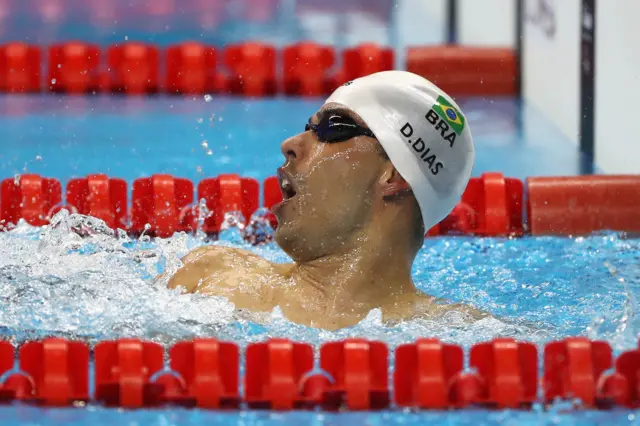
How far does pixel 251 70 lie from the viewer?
665 centimetres

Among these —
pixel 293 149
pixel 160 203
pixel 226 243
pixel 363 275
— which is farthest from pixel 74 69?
pixel 363 275

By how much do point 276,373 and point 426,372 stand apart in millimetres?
333

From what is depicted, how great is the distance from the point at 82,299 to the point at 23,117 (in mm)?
3145

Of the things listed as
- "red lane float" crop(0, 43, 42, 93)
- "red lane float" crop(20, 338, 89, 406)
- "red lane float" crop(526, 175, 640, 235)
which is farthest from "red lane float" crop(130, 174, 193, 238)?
"red lane float" crop(0, 43, 42, 93)

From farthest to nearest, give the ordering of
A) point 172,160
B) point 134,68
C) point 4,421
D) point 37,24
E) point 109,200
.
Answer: point 37,24 → point 134,68 → point 172,160 → point 109,200 → point 4,421

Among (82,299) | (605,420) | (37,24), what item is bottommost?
(605,420)

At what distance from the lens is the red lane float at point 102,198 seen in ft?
14.1

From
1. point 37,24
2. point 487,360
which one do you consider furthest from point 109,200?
point 37,24

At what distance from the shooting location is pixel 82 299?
3096 millimetres

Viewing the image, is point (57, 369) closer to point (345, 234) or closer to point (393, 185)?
point (345, 234)

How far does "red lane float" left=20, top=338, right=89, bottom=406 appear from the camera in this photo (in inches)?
110

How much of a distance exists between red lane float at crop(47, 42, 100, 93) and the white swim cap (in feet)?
12.6

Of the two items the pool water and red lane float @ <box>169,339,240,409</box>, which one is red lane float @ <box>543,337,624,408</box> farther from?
red lane float @ <box>169,339,240,409</box>

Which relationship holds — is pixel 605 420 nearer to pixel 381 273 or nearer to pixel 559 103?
pixel 381 273
